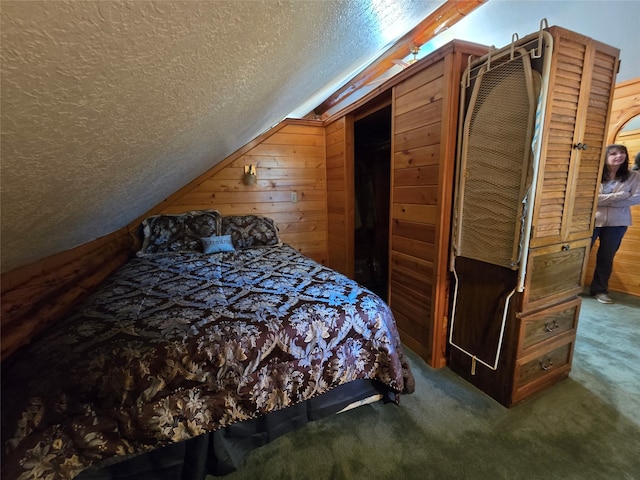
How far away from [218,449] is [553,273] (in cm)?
185

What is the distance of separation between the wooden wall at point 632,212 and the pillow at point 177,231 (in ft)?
13.2

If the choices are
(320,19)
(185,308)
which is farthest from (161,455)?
(320,19)

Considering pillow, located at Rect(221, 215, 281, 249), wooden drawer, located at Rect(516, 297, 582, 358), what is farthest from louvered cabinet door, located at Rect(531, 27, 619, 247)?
pillow, located at Rect(221, 215, 281, 249)

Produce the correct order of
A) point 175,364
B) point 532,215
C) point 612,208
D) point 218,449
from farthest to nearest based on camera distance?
point 612,208 → point 532,215 → point 218,449 → point 175,364

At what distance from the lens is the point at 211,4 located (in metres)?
0.49

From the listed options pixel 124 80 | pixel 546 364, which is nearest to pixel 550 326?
pixel 546 364

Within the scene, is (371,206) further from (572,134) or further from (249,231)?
(572,134)

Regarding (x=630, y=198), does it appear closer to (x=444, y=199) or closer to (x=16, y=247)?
(x=444, y=199)

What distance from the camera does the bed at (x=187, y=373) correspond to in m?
0.89

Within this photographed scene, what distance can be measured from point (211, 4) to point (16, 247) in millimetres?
1120

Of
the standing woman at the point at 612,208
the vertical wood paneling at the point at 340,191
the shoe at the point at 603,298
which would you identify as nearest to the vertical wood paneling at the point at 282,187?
the vertical wood paneling at the point at 340,191

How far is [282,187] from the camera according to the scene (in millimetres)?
3211

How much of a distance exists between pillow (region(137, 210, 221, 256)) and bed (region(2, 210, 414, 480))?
0.79 meters

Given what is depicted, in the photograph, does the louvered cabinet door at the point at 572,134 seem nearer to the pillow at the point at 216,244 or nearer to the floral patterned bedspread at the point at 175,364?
the floral patterned bedspread at the point at 175,364
